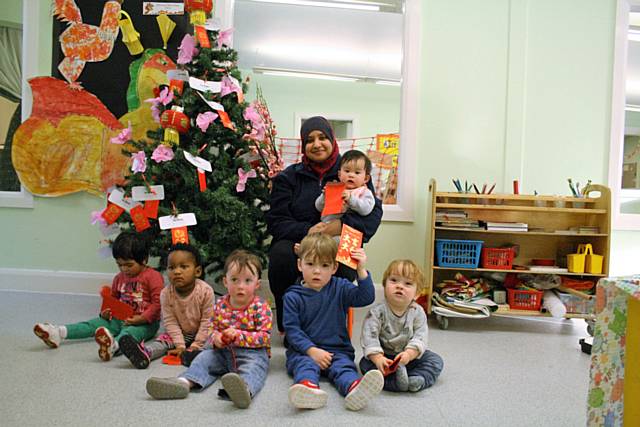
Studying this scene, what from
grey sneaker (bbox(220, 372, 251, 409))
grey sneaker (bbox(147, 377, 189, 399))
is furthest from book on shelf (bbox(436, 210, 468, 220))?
grey sneaker (bbox(147, 377, 189, 399))

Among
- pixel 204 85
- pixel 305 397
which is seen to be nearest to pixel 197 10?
pixel 204 85

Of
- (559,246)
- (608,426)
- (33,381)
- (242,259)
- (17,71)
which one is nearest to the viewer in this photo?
(608,426)

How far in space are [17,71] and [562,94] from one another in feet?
12.9

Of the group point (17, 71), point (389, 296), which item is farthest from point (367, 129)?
point (389, 296)

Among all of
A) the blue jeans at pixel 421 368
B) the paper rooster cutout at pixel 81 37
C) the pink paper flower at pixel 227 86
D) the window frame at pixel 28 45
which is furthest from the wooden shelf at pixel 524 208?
the window frame at pixel 28 45

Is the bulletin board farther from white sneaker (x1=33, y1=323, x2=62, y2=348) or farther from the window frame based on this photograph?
white sneaker (x1=33, y1=323, x2=62, y2=348)

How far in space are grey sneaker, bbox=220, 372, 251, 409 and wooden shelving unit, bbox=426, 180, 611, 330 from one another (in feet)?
4.99

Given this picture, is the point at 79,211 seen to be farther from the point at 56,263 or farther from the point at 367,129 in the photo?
the point at 367,129

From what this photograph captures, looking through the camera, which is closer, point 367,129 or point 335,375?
point 335,375

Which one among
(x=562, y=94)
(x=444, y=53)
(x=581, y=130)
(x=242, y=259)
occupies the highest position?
(x=444, y=53)

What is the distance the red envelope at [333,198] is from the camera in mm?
2016

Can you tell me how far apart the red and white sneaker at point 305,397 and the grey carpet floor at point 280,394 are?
29mm

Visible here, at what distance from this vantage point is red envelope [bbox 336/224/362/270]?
167 cm

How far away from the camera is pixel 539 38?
10.00 feet
